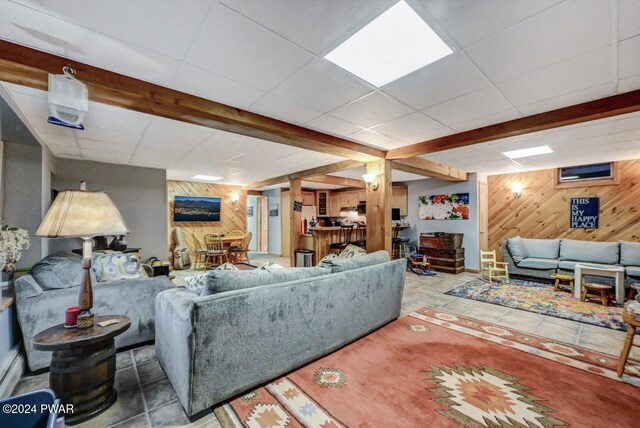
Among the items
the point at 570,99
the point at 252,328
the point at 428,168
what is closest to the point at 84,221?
the point at 252,328

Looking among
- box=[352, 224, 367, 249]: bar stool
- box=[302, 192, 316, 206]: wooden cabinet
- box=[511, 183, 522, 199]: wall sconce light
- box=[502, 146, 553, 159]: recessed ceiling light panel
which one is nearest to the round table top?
box=[502, 146, 553, 159]: recessed ceiling light panel

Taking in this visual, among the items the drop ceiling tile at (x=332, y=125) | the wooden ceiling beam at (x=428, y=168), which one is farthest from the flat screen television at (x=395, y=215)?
the drop ceiling tile at (x=332, y=125)

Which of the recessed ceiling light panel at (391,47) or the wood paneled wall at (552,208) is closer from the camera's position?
the recessed ceiling light panel at (391,47)

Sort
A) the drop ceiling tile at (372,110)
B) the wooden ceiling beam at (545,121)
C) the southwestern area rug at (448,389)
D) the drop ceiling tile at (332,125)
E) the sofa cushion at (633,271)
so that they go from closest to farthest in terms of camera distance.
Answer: the southwestern area rug at (448,389)
the wooden ceiling beam at (545,121)
the drop ceiling tile at (372,110)
the drop ceiling tile at (332,125)
the sofa cushion at (633,271)

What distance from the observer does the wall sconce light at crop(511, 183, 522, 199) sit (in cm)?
642

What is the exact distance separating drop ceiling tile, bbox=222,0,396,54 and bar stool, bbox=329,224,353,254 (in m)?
5.79

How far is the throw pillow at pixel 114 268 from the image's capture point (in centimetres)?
267

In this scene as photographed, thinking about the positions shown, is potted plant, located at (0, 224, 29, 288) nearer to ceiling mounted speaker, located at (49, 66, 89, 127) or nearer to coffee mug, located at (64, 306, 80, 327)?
coffee mug, located at (64, 306, 80, 327)

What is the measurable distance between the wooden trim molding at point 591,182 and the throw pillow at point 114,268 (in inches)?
312

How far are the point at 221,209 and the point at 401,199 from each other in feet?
18.3

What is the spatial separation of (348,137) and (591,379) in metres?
3.40

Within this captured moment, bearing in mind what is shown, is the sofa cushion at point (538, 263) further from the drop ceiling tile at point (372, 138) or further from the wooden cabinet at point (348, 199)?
the wooden cabinet at point (348, 199)

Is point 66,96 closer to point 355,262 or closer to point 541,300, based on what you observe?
point 355,262

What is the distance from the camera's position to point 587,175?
18.3ft
